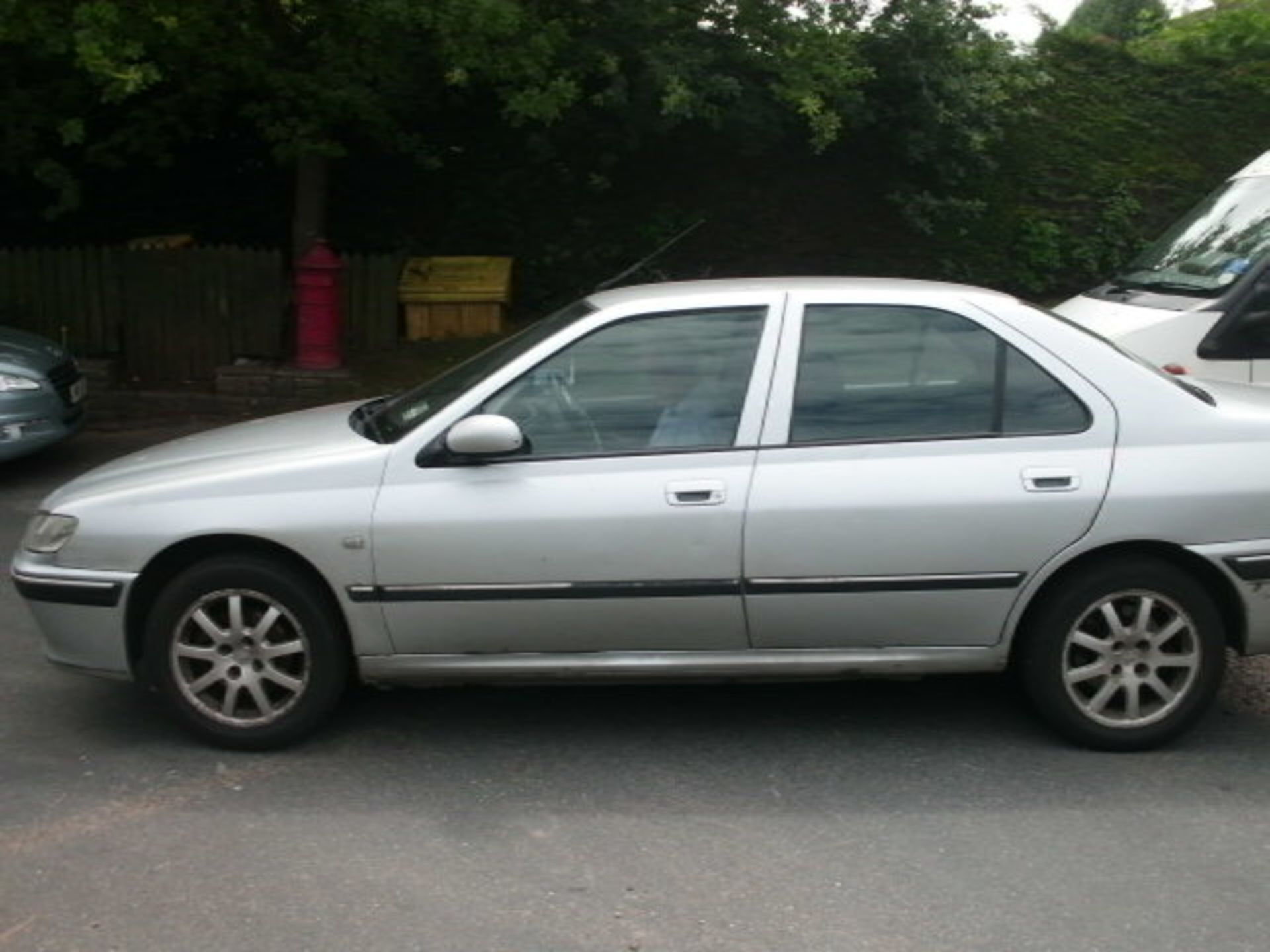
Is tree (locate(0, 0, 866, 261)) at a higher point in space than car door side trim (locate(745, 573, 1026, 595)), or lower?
higher

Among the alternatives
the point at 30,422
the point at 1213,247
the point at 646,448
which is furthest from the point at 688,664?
the point at 30,422

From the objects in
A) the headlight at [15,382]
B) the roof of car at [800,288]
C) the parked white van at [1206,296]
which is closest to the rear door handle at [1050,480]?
the roof of car at [800,288]

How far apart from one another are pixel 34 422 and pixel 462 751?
5458mm

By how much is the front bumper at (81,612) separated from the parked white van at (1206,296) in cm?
426

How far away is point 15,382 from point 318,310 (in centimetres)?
277

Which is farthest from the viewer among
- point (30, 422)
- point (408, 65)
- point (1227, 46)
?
point (1227, 46)

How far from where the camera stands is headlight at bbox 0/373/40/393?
30.7 ft

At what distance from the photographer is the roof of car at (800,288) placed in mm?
5191

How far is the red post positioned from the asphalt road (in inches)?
244

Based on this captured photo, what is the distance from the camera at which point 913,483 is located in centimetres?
485

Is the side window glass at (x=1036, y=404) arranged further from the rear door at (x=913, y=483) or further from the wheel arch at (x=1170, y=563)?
the wheel arch at (x=1170, y=563)

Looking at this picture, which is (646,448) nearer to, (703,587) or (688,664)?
(703,587)

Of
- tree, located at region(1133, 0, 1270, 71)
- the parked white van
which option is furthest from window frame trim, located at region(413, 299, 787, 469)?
tree, located at region(1133, 0, 1270, 71)

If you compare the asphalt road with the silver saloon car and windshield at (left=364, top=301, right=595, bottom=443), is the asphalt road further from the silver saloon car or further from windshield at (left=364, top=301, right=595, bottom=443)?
windshield at (left=364, top=301, right=595, bottom=443)
